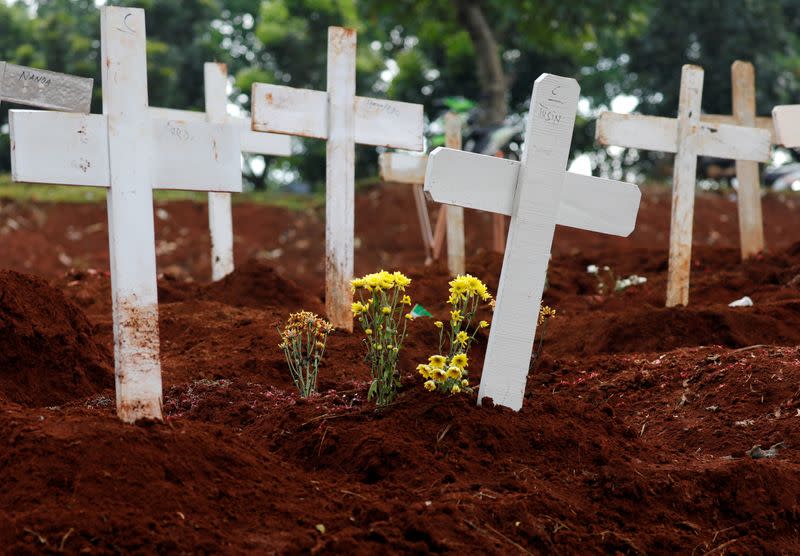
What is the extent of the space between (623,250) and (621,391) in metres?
5.97

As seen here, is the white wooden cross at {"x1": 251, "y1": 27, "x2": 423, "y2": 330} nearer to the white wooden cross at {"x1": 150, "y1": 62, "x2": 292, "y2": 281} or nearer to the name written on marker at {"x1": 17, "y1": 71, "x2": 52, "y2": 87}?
the white wooden cross at {"x1": 150, "y1": 62, "x2": 292, "y2": 281}

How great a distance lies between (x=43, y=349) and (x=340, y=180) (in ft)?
7.31

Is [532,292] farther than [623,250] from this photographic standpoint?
No

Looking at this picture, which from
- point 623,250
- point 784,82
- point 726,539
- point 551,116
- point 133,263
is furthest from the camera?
point 784,82

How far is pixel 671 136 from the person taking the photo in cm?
722

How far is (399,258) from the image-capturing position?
14719 millimetres

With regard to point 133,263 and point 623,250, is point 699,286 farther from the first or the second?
point 133,263

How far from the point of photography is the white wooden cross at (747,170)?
8.90 metres

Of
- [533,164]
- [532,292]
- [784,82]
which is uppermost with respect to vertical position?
[784,82]

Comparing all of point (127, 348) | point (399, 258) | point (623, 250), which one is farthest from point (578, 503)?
point (399, 258)

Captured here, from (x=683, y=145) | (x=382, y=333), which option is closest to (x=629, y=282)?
(x=683, y=145)

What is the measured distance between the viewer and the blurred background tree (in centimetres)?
1919

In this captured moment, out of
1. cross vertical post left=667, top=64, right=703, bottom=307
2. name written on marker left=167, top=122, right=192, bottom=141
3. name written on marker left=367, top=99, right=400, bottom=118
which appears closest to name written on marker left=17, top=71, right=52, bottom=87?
name written on marker left=167, top=122, right=192, bottom=141

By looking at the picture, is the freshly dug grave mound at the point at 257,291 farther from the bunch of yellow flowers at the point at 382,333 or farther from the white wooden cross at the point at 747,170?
the white wooden cross at the point at 747,170
